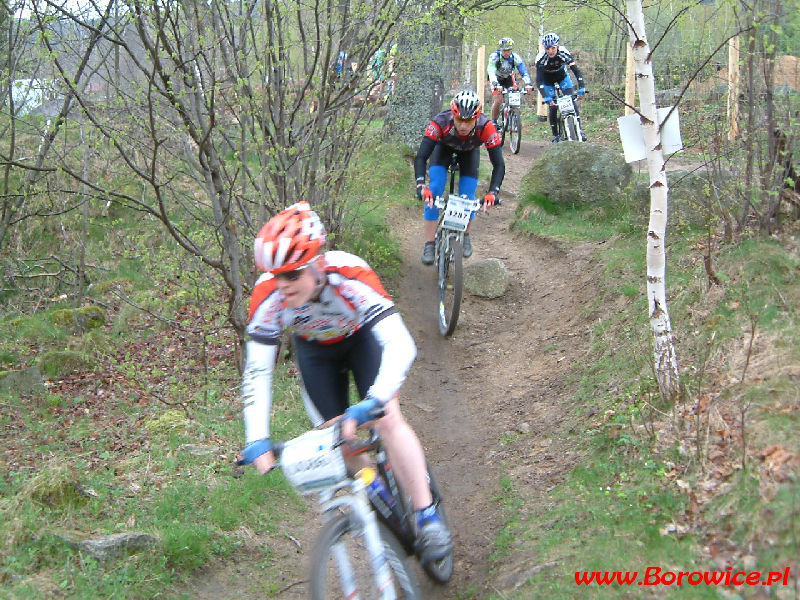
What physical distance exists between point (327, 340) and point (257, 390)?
551mm

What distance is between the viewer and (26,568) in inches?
150

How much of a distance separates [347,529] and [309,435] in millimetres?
520

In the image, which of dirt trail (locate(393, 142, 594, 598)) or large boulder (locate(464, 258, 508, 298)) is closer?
dirt trail (locate(393, 142, 594, 598))

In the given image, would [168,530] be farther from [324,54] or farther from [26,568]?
[324,54]

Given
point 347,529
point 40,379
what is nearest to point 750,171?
point 347,529

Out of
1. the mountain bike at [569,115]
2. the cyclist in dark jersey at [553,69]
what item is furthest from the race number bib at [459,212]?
the cyclist in dark jersey at [553,69]

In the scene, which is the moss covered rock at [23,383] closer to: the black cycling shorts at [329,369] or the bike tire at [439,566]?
the black cycling shorts at [329,369]

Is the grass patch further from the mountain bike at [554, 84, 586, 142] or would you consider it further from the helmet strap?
the mountain bike at [554, 84, 586, 142]

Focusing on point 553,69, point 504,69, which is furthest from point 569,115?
point 504,69

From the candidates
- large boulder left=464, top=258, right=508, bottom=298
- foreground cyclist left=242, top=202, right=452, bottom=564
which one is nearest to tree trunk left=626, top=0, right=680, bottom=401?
foreground cyclist left=242, top=202, right=452, bottom=564

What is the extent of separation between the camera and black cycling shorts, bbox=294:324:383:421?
366 centimetres

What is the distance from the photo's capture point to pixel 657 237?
451cm

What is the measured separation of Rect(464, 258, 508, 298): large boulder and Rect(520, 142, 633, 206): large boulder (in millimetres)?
1872

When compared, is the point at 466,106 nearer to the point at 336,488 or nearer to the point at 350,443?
the point at 350,443
